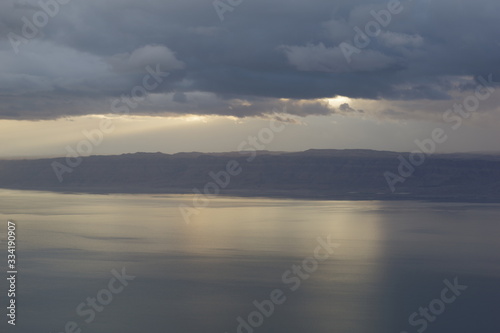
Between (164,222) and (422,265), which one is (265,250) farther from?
(164,222)

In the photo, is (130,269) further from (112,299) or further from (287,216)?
(287,216)

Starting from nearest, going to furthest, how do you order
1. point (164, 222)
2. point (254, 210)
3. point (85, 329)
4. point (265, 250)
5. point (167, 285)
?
point (85, 329) < point (167, 285) < point (265, 250) < point (164, 222) < point (254, 210)

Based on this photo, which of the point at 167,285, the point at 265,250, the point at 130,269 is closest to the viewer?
the point at 167,285

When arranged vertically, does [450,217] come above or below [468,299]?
above

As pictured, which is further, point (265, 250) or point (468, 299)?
point (265, 250)

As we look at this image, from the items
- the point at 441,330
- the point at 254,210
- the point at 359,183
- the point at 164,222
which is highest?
the point at 359,183

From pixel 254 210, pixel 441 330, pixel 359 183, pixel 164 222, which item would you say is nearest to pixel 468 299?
pixel 441 330
